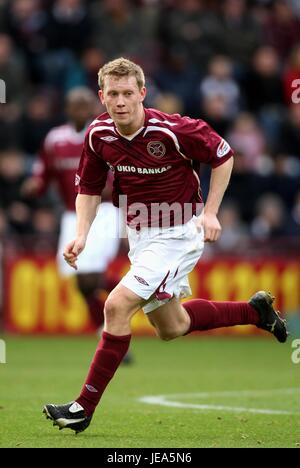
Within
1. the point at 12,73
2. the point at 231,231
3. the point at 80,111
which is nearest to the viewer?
the point at 80,111

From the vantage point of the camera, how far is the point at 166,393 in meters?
8.44

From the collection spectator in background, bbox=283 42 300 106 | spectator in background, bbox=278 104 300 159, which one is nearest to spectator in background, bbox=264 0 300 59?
spectator in background, bbox=283 42 300 106

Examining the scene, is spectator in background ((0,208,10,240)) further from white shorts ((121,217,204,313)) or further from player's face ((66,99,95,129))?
white shorts ((121,217,204,313))

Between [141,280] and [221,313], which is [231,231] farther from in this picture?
Result: [141,280]

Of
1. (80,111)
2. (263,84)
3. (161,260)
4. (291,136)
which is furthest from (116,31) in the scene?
(161,260)

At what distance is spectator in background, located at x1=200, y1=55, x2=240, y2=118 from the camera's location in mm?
15820

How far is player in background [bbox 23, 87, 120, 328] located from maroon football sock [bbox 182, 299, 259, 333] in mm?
3840

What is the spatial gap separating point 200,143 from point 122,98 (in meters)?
0.55

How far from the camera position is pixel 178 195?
6.78m

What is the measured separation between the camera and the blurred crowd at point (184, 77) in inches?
575

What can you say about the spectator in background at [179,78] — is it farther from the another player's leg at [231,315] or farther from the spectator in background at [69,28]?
the another player's leg at [231,315]

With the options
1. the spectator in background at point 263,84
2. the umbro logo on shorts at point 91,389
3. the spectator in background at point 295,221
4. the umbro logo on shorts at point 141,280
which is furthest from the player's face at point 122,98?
the spectator in background at point 263,84
